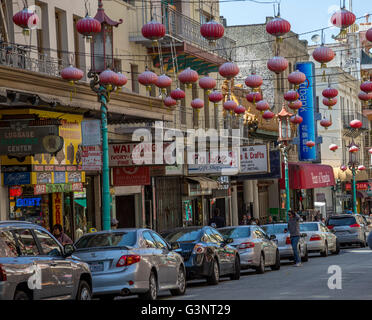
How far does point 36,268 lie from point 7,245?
0.62m

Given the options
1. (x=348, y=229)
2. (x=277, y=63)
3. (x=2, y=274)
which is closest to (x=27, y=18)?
(x=277, y=63)

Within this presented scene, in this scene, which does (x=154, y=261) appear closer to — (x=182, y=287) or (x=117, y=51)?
(x=182, y=287)

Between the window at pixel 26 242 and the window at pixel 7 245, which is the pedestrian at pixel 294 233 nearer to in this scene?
the window at pixel 26 242

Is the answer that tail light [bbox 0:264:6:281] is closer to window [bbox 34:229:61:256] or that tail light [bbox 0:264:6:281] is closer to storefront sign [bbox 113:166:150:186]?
window [bbox 34:229:61:256]

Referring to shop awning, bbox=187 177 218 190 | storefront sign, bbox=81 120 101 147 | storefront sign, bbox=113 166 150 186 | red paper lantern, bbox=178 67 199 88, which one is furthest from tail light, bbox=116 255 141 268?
shop awning, bbox=187 177 218 190

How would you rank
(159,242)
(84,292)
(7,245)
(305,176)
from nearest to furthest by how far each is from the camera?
(7,245), (84,292), (159,242), (305,176)

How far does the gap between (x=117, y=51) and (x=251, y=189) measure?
20570 mm

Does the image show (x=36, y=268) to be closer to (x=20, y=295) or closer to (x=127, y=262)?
(x=20, y=295)

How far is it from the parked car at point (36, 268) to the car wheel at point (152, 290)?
6.63 ft

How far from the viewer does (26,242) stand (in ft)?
42.3

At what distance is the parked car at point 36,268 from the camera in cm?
1181

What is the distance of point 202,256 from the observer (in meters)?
20.8

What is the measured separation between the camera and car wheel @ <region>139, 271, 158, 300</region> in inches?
655

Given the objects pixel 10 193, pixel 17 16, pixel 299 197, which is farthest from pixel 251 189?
pixel 17 16
